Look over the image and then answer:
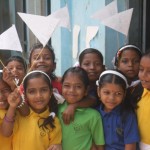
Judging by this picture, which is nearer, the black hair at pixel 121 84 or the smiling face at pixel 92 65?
the black hair at pixel 121 84

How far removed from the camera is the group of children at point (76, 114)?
7.09 ft

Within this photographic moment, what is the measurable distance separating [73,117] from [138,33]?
61.8 inches

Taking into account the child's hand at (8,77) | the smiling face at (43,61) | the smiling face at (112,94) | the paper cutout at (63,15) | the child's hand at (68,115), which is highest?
the paper cutout at (63,15)

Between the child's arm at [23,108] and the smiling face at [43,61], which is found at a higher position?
the smiling face at [43,61]

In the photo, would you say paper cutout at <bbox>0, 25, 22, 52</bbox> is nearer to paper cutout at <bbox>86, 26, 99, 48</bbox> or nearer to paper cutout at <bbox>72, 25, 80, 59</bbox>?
paper cutout at <bbox>86, 26, 99, 48</bbox>

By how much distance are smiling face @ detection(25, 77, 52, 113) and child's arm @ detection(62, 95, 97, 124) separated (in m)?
0.16

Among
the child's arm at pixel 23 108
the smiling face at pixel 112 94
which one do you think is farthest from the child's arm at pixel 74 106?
the child's arm at pixel 23 108

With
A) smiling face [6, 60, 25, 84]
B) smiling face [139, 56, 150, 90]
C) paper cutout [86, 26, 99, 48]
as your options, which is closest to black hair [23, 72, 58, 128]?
smiling face [6, 60, 25, 84]

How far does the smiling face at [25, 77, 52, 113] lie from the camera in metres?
2.24

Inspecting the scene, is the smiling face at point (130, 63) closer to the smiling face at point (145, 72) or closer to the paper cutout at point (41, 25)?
the smiling face at point (145, 72)

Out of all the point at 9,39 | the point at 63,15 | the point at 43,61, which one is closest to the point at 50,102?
the point at 43,61

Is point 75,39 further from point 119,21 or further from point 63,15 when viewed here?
point 119,21

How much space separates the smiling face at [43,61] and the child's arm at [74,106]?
0.49 metres

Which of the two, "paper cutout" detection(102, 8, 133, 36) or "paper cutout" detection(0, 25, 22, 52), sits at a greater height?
"paper cutout" detection(102, 8, 133, 36)
